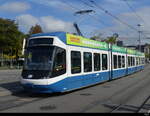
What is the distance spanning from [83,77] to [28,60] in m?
3.49

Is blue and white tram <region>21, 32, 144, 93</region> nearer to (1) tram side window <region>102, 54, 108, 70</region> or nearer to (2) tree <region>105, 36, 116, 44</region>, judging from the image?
(1) tram side window <region>102, 54, 108, 70</region>

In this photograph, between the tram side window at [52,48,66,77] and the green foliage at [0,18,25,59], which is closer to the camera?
the tram side window at [52,48,66,77]

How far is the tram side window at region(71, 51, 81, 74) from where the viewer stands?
524 inches

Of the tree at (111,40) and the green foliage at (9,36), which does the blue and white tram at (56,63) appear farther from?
the tree at (111,40)

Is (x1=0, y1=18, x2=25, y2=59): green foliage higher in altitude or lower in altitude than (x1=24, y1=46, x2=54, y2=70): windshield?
higher

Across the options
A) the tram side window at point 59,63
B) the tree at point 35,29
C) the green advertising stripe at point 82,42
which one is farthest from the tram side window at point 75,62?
the tree at point 35,29

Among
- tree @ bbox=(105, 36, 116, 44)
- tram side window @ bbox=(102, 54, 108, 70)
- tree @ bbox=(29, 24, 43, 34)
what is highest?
tree @ bbox=(29, 24, 43, 34)

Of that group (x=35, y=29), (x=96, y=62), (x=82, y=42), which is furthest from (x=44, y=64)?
(x=35, y=29)

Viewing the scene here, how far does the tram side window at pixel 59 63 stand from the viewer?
39.2 feet

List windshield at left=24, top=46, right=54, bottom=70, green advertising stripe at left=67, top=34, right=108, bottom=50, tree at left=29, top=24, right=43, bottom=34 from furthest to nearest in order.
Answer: tree at left=29, top=24, right=43, bottom=34
green advertising stripe at left=67, top=34, right=108, bottom=50
windshield at left=24, top=46, right=54, bottom=70

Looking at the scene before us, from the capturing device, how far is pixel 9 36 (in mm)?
70125

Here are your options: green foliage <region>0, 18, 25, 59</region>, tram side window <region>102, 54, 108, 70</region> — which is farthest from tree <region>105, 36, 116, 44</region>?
tram side window <region>102, 54, 108, 70</region>

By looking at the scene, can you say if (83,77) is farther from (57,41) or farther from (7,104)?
(7,104)

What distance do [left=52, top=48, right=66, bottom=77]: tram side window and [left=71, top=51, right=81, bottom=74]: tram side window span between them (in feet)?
2.65
